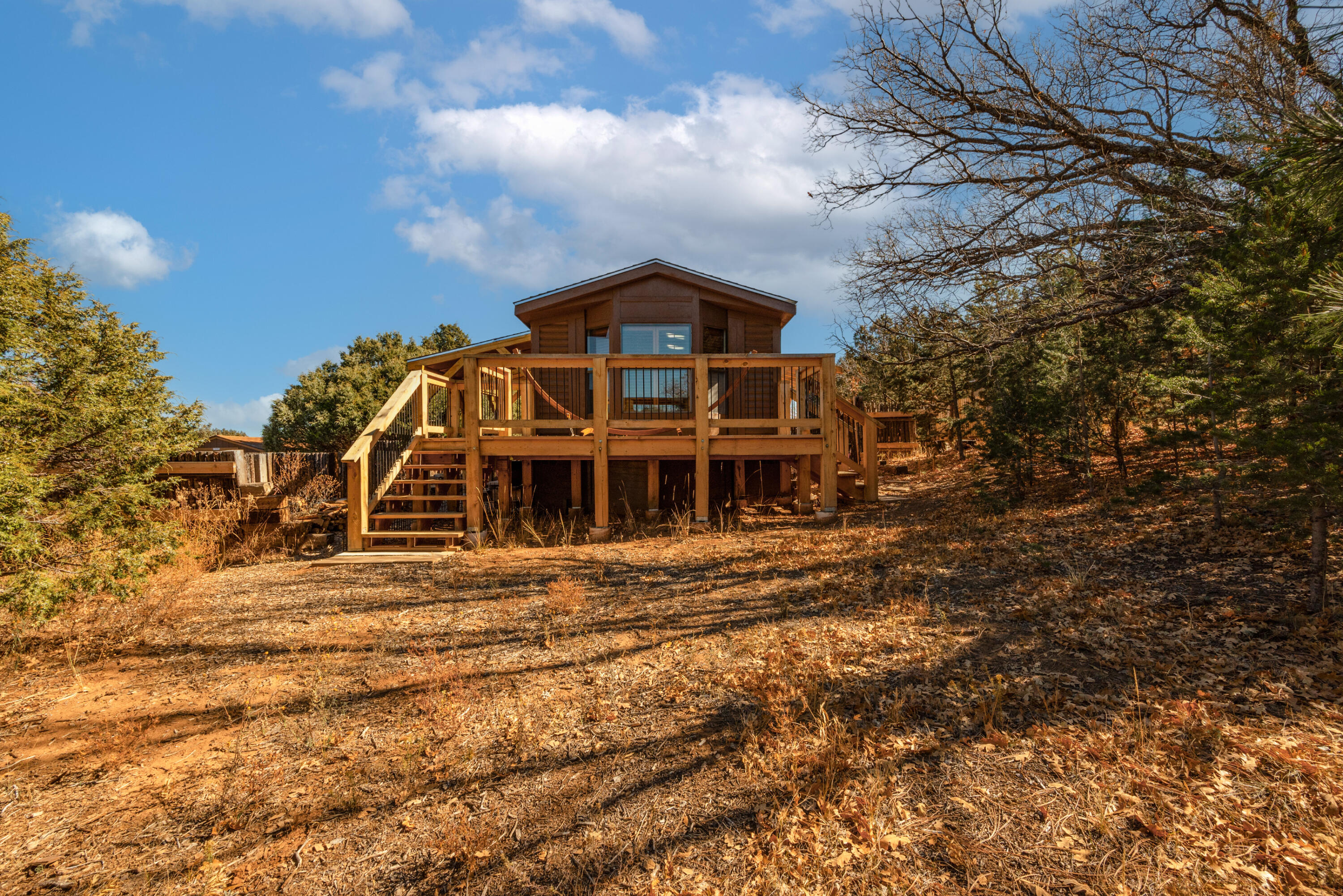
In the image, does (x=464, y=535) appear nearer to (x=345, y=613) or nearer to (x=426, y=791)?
(x=345, y=613)

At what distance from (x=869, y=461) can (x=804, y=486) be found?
1.39 meters

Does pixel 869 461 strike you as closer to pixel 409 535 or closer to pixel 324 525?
pixel 409 535

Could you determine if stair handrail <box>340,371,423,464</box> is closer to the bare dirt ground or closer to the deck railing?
the deck railing

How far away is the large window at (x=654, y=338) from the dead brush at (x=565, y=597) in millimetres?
6210

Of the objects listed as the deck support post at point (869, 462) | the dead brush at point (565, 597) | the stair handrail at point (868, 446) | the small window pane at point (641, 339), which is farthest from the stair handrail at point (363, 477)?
the deck support post at point (869, 462)

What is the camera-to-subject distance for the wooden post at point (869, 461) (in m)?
11.6

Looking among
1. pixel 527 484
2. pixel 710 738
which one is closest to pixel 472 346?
pixel 527 484

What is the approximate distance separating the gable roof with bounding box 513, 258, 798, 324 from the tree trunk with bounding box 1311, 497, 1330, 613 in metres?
8.21

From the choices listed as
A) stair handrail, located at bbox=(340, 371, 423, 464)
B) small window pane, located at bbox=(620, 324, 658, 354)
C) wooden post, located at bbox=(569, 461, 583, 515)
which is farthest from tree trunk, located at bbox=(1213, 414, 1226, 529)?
stair handrail, located at bbox=(340, 371, 423, 464)

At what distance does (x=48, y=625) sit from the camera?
6.20 m

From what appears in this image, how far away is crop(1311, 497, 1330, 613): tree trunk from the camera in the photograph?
488cm

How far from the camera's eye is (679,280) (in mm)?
Answer: 12188

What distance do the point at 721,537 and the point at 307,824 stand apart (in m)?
6.84

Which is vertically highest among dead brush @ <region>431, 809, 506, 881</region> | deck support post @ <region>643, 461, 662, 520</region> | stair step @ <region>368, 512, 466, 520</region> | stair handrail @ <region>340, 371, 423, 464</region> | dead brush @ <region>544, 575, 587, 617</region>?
stair handrail @ <region>340, 371, 423, 464</region>
